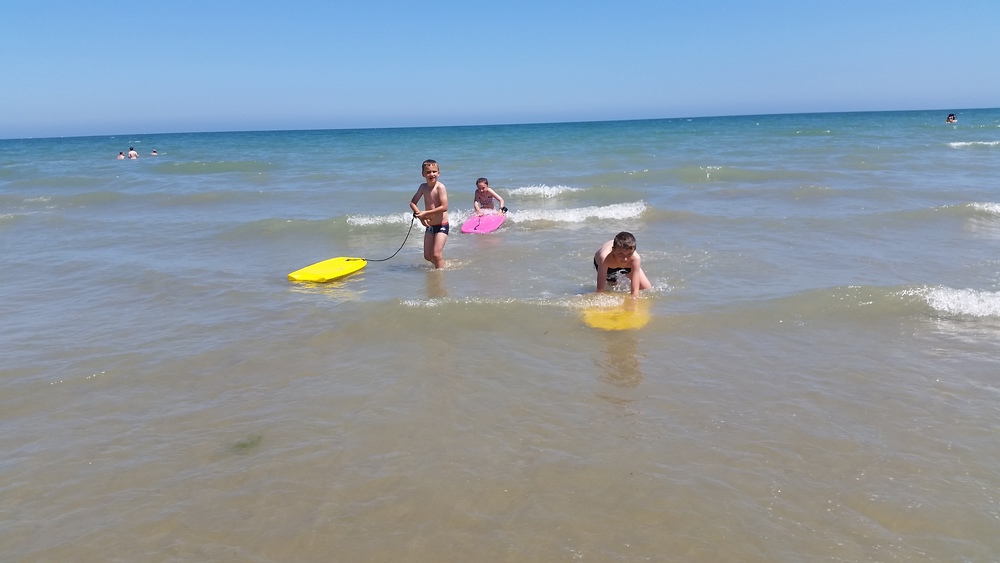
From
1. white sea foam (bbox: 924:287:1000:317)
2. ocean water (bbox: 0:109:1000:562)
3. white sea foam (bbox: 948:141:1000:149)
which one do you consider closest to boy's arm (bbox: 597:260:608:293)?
ocean water (bbox: 0:109:1000:562)

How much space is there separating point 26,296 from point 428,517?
623 cm

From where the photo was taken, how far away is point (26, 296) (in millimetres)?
7156

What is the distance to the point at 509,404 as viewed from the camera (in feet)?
13.9

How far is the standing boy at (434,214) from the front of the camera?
317 inches

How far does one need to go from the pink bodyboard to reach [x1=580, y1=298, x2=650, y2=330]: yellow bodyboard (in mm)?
5092

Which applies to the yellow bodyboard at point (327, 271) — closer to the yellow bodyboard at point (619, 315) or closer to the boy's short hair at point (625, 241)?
the yellow bodyboard at point (619, 315)

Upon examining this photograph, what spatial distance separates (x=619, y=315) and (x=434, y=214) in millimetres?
3043

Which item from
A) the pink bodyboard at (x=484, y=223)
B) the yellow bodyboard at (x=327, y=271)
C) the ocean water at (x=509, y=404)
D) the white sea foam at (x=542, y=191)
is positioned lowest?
the ocean water at (x=509, y=404)

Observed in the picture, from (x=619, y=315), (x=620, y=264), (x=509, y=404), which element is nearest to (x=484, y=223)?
(x=620, y=264)

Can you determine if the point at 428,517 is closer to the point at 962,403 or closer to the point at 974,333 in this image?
the point at 962,403

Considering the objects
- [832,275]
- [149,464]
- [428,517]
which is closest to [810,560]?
[428,517]

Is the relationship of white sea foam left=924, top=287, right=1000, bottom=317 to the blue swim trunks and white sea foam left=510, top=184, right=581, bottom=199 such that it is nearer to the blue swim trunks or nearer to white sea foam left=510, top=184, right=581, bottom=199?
the blue swim trunks

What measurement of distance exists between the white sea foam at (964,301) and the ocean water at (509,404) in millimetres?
31

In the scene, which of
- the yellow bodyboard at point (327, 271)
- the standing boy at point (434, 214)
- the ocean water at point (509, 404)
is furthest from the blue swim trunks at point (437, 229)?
the yellow bodyboard at point (327, 271)
